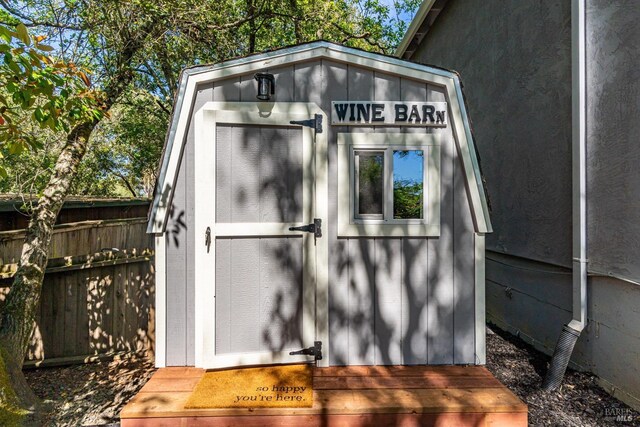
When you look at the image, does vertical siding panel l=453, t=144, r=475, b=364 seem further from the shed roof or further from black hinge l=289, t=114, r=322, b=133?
black hinge l=289, t=114, r=322, b=133

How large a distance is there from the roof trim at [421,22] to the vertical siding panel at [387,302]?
17.6 feet

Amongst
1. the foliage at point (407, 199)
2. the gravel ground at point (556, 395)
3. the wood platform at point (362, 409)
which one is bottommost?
the gravel ground at point (556, 395)

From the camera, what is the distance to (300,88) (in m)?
2.57

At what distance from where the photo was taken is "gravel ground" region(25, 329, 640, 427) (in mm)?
2336

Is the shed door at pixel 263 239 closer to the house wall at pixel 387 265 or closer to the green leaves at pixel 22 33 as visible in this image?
the house wall at pixel 387 265

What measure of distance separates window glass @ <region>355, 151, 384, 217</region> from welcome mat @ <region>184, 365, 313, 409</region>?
139cm

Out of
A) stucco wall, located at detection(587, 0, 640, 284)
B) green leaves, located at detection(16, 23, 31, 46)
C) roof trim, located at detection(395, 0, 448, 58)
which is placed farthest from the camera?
roof trim, located at detection(395, 0, 448, 58)

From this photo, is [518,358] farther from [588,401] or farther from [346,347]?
→ [346,347]

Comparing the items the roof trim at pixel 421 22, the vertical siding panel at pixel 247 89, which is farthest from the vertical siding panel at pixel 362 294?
the roof trim at pixel 421 22

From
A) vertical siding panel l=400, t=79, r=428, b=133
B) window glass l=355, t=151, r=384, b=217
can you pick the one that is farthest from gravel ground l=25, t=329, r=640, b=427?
vertical siding panel l=400, t=79, r=428, b=133

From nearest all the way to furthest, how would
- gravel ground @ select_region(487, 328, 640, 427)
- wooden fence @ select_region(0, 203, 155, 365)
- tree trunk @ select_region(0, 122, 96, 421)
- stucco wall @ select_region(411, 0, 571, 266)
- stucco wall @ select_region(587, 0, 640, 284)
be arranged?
gravel ground @ select_region(487, 328, 640, 427) → stucco wall @ select_region(587, 0, 640, 284) → tree trunk @ select_region(0, 122, 96, 421) → stucco wall @ select_region(411, 0, 571, 266) → wooden fence @ select_region(0, 203, 155, 365)

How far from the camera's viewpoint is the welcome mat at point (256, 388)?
2031mm

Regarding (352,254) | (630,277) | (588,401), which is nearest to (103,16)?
(352,254)

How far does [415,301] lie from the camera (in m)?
2.57
